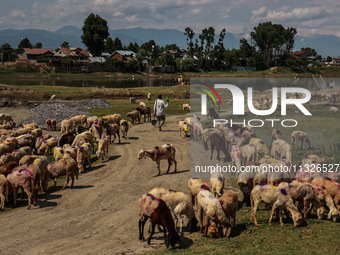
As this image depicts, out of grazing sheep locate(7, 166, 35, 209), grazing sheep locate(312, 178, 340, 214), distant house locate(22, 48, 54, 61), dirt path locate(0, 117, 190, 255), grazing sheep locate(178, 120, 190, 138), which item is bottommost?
dirt path locate(0, 117, 190, 255)

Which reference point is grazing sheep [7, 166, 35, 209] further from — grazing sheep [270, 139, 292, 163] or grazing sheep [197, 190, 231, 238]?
grazing sheep [270, 139, 292, 163]

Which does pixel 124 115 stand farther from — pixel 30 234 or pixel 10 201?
pixel 30 234

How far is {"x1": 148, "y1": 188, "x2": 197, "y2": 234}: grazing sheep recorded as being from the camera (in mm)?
12141

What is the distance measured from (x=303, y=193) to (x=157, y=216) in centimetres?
563

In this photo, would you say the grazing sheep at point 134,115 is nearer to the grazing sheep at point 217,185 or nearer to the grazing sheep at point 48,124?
the grazing sheep at point 48,124

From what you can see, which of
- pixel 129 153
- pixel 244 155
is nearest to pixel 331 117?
pixel 244 155

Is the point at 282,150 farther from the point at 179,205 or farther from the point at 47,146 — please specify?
the point at 47,146

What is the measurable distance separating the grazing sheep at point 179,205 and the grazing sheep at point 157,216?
0.70 meters

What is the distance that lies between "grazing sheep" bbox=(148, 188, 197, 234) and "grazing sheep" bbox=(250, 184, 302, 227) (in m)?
2.31

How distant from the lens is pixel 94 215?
14.3 meters

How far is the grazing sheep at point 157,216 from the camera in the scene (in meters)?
11.0

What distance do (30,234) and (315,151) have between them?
17341 millimetres

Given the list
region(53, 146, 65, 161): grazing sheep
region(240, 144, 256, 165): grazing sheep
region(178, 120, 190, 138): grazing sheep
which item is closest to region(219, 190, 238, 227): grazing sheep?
region(240, 144, 256, 165): grazing sheep

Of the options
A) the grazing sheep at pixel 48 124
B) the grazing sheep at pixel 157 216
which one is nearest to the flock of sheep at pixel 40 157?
the grazing sheep at pixel 48 124
